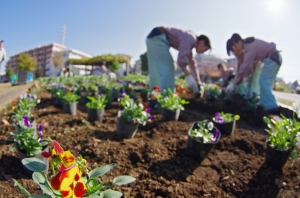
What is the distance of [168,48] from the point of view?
15.4 ft

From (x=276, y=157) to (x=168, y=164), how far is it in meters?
0.96

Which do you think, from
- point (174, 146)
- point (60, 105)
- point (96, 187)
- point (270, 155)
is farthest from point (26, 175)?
point (60, 105)

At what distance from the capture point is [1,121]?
2.77 metres

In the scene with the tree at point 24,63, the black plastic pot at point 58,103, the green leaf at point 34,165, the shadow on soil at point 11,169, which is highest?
the tree at point 24,63

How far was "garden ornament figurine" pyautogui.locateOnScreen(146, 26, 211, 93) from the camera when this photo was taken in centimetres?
427

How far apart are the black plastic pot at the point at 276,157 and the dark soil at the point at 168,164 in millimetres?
67

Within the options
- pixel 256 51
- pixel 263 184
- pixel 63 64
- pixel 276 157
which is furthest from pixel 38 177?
pixel 63 64

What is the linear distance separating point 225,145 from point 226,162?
1.41 feet

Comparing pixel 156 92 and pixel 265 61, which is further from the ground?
pixel 265 61

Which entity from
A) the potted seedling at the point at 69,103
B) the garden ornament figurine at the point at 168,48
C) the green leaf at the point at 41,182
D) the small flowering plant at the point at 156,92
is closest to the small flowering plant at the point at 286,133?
the green leaf at the point at 41,182

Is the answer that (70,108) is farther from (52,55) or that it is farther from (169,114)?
(52,55)

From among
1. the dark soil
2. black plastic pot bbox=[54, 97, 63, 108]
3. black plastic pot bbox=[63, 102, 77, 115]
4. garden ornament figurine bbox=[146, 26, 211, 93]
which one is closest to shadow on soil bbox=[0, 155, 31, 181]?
the dark soil

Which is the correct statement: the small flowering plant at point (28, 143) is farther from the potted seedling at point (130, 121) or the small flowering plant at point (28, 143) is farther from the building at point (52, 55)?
the building at point (52, 55)

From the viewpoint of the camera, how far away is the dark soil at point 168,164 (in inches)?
60.1
